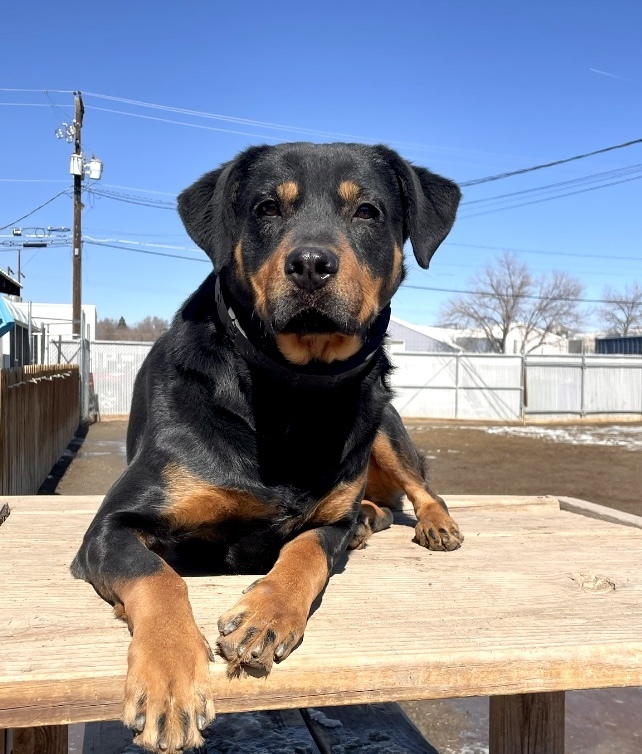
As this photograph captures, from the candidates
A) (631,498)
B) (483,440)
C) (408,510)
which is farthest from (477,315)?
(408,510)

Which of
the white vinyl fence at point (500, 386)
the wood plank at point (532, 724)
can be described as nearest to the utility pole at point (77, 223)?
the white vinyl fence at point (500, 386)

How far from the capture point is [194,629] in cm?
169

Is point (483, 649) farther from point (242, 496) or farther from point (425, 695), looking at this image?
point (242, 496)

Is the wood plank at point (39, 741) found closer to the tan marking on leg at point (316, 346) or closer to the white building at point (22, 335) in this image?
the tan marking on leg at point (316, 346)

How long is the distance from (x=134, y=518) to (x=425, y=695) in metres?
1.08

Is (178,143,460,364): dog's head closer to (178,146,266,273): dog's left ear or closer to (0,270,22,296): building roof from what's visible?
(178,146,266,273): dog's left ear

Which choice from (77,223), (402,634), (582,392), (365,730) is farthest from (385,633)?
(77,223)

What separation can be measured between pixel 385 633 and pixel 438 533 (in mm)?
1257

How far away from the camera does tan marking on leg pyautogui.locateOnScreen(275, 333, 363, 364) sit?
8.31 feet

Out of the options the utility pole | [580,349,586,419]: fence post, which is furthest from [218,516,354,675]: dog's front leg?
the utility pole

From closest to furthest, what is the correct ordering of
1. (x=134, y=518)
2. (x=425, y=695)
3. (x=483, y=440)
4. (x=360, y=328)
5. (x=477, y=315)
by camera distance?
(x=425, y=695)
(x=134, y=518)
(x=360, y=328)
(x=483, y=440)
(x=477, y=315)

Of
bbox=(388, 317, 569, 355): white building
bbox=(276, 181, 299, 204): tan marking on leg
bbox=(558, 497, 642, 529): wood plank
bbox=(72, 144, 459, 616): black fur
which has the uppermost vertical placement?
bbox=(388, 317, 569, 355): white building

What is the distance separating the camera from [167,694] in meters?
1.49

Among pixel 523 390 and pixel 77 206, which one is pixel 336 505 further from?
pixel 77 206
